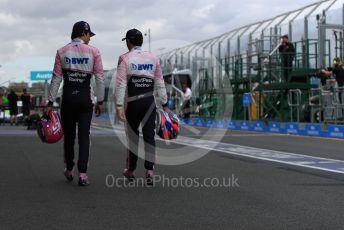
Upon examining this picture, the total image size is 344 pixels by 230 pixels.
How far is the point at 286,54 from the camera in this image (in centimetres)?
2388

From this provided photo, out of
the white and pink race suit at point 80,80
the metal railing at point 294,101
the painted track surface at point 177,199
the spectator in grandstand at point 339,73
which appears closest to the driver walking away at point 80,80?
the white and pink race suit at point 80,80

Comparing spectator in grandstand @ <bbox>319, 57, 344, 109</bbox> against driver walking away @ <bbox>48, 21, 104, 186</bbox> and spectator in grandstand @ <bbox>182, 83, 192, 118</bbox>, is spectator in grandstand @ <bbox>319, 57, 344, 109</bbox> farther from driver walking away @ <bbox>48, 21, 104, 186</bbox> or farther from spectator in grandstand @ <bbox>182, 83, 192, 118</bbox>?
driver walking away @ <bbox>48, 21, 104, 186</bbox>

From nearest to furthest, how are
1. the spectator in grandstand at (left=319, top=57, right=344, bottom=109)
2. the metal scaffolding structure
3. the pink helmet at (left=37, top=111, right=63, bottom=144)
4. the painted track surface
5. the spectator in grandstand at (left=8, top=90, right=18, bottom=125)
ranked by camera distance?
the painted track surface → the pink helmet at (left=37, top=111, right=63, bottom=144) → the spectator in grandstand at (left=319, top=57, right=344, bottom=109) → the metal scaffolding structure → the spectator in grandstand at (left=8, top=90, right=18, bottom=125)

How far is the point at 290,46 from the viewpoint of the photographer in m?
23.8

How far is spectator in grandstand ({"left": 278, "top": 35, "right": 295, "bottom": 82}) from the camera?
2356 centimetres

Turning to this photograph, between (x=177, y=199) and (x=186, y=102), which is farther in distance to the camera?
(x=186, y=102)

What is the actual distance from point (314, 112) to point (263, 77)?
17.5 feet

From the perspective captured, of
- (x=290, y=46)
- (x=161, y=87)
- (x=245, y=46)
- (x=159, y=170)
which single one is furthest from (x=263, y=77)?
(x=161, y=87)

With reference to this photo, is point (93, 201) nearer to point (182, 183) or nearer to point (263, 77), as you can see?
point (182, 183)

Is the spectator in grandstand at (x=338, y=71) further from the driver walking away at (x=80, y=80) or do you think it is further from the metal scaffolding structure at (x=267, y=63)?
the driver walking away at (x=80, y=80)

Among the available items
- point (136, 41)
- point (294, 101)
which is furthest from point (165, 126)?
point (294, 101)

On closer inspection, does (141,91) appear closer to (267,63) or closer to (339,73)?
(339,73)

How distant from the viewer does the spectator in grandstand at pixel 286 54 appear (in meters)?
23.6

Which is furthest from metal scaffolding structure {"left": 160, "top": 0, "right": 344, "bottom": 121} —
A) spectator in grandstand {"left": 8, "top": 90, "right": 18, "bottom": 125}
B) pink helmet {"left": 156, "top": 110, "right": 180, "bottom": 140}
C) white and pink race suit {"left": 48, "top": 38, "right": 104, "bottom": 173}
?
white and pink race suit {"left": 48, "top": 38, "right": 104, "bottom": 173}
